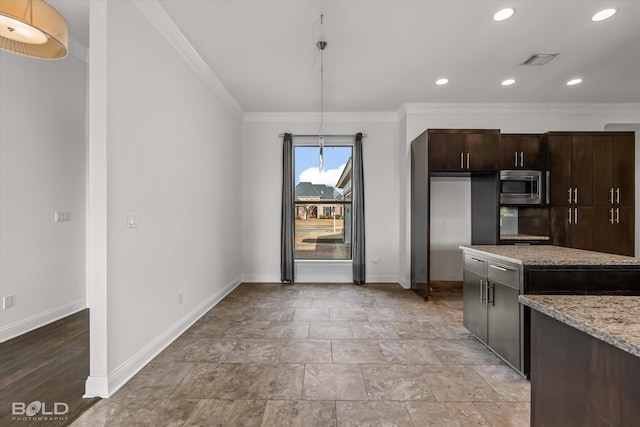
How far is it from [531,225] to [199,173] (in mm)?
4722

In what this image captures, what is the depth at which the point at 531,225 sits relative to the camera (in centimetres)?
452

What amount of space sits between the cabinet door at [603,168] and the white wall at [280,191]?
2.78m

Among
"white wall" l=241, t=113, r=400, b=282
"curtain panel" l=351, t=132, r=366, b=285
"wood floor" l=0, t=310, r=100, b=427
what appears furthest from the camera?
"white wall" l=241, t=113, r=400, b=282

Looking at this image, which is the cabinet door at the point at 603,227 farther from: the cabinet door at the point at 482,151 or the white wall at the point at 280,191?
the white wall at the point at 280,191

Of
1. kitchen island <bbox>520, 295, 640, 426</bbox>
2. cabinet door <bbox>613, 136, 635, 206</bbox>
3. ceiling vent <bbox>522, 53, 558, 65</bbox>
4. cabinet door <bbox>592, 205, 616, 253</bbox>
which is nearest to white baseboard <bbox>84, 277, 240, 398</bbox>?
kitchen island <bbox>520, 295, 640, 426</bbox>

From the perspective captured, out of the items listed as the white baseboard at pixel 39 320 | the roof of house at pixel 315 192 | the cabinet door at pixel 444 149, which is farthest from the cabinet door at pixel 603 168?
the white baseboard at pixel 39 320

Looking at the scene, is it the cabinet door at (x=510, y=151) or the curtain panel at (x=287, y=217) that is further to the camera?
the curtain panel at (x=287, y=217)

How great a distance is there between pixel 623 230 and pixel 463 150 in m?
2.55

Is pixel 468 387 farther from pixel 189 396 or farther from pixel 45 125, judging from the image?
pixel 45 125

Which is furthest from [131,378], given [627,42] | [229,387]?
[627,42]

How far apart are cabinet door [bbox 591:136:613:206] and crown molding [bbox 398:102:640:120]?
89 centimetres

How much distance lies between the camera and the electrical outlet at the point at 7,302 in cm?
283

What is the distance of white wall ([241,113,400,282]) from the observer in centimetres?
544

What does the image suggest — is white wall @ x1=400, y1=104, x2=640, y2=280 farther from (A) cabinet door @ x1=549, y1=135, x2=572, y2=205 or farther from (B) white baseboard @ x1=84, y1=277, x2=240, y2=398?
(B) white baseboard @ x1=84, y1=277, x2=240, y2=398
